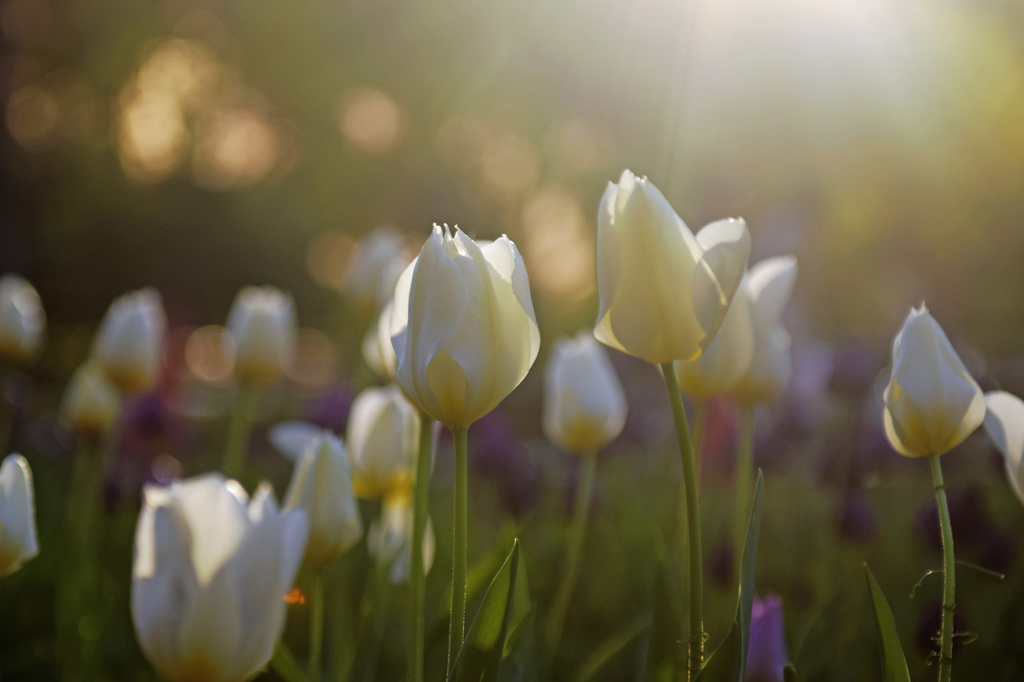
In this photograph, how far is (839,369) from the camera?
2709mm

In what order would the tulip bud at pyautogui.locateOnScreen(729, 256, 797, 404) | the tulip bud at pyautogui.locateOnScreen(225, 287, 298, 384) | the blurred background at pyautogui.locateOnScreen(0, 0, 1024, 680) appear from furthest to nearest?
1. the blurred background at pyautogui.locateOnScreen(0, 0, 1024, 680)
2. the tulip bud at pyautogui.locateOnScreen(225, 287, 298, 384)
3. the tulip bud at pyautogui.locateOnScreen(729, 256, 797, 404)

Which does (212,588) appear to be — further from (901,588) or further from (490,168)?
(490,168)

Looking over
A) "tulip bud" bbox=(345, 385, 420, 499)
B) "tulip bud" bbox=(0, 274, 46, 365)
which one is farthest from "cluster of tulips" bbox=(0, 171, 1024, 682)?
"tulip bud" bbox=(0, 274, 46, 365)

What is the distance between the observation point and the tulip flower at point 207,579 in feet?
2.61

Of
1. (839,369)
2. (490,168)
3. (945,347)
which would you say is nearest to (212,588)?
(945,347)

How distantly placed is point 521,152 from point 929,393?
494 inches

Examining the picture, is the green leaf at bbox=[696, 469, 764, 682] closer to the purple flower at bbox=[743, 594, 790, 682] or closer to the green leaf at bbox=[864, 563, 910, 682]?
the green leaf at bbox=[864, 563, 910, 682]

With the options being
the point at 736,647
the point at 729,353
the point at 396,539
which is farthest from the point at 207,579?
the point at 396,539

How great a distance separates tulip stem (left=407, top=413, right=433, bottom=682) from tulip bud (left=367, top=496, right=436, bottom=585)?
37 cm

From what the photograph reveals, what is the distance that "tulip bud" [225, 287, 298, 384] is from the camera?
2232 mm

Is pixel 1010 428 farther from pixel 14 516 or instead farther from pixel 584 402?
pixel 14 516

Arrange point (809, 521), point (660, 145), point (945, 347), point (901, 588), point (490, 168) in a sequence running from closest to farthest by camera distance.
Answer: point (945, 347) → point (901, 588) → point (809, 521) → point (660, 145) → point (490, 168)

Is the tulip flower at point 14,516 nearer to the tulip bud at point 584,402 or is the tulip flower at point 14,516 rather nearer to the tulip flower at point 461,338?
the tulip flower at point 461,338

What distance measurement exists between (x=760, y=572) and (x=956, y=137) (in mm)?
8627
